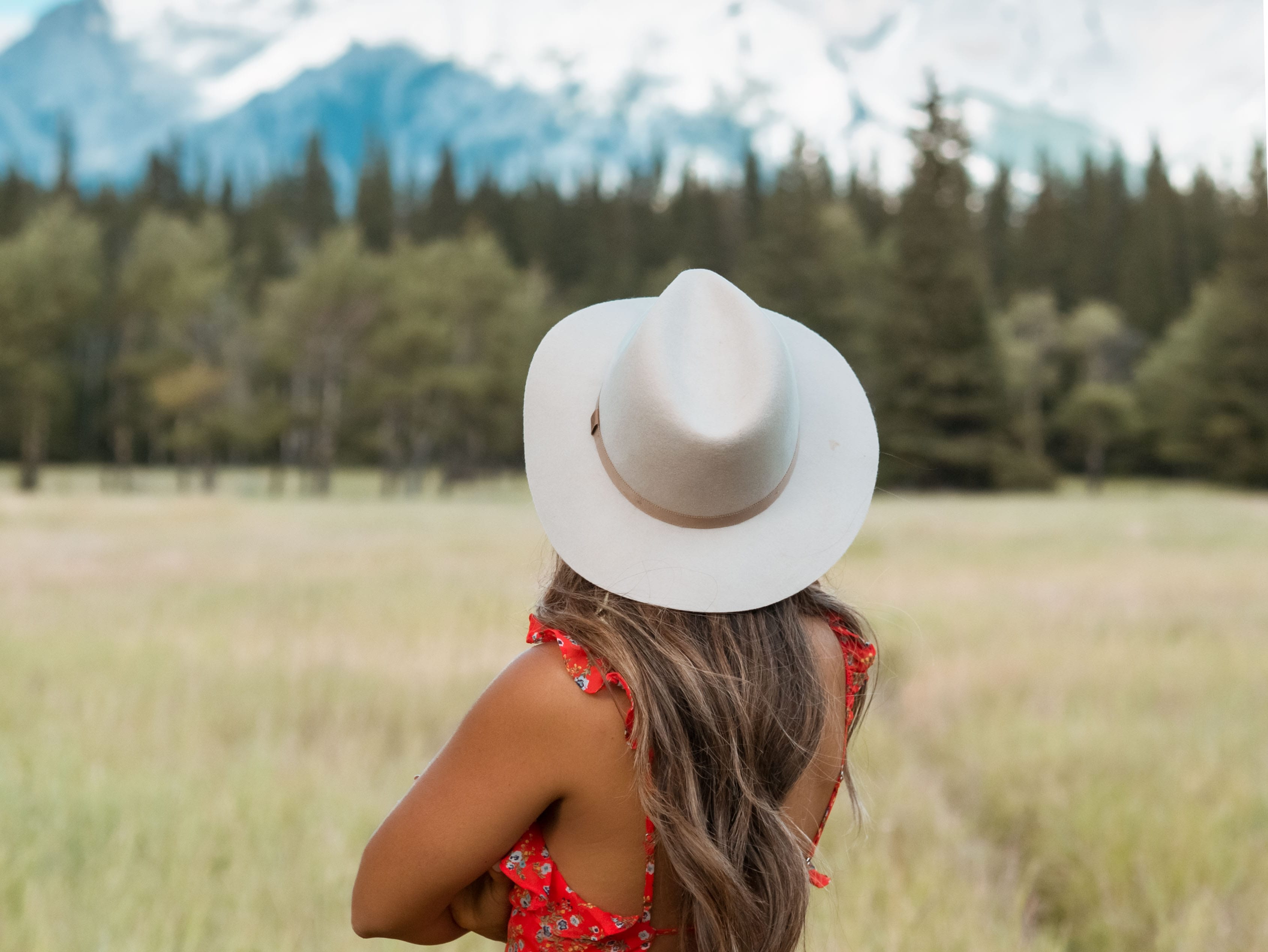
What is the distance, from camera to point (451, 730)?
585 cm

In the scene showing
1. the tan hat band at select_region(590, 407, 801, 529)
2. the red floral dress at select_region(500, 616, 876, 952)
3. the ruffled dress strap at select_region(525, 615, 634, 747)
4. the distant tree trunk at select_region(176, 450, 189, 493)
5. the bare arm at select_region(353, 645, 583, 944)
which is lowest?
the distant tree trunk at select_region(176, 450, 189, 493)

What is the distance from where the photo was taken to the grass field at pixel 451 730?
3.46 metres

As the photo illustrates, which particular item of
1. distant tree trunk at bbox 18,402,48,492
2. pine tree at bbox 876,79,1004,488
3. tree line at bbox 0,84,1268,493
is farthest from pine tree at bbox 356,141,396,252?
pine tree at bbox 876,79,1004,488

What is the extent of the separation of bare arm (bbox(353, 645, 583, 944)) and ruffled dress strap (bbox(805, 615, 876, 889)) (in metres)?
0.50

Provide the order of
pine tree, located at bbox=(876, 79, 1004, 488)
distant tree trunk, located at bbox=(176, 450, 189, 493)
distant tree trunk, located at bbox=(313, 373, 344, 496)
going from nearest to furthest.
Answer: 1. distant tree trunk, located at bbox=(313, 373, 344, 496)
2. pine tree, located at bbox=(876, 79, 1004, 488)
3. distant tree trunk, located at bbox=(176, 450, 189, 493)

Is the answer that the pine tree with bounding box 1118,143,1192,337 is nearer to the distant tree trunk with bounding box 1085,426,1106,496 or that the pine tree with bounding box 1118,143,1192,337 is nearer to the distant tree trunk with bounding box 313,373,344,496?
the distant tree trunk with bounding box 1085,426,1106,496

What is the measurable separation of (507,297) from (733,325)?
52629 mm

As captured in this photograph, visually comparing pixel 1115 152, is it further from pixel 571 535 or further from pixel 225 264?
pixel 571 535

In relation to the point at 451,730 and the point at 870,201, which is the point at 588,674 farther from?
the point at 870,201

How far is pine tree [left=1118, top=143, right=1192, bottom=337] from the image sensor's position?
64188 mm

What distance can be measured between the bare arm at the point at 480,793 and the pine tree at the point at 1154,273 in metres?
69.7

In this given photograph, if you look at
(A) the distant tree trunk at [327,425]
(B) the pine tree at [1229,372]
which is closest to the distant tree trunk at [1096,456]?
(B) the pine tree at [1229,372]

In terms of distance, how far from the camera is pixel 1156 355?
57.3 m

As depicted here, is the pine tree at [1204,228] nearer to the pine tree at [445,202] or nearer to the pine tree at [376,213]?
the pine tree at [445,202]
